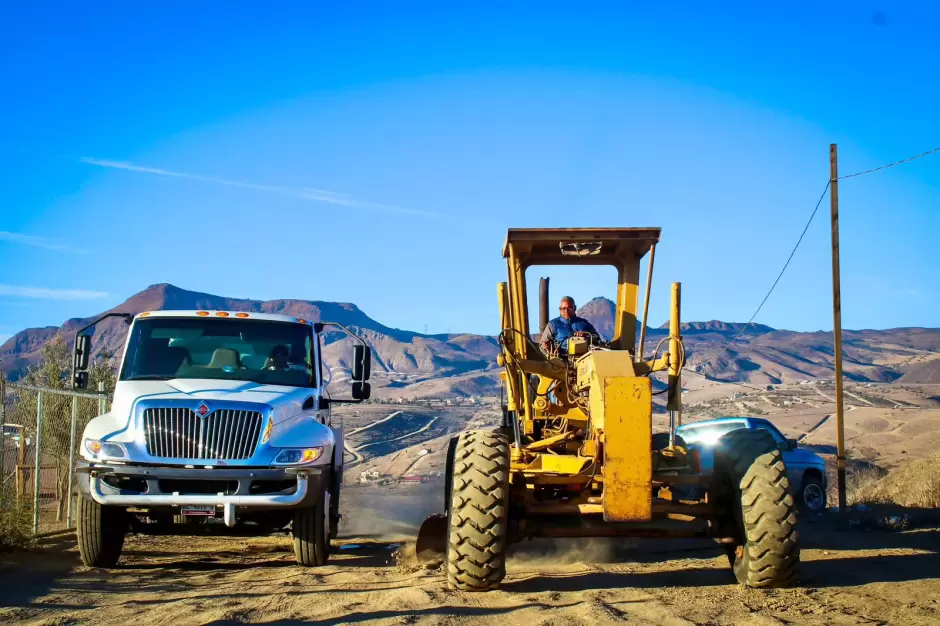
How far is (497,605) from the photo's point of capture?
704 centimetres

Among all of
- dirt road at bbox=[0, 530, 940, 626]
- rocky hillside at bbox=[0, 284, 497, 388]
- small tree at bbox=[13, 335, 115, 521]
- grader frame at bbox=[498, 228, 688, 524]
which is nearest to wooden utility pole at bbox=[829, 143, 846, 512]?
dirt road at bbox=[0, 530, 940, 626]

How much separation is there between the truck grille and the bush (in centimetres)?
278

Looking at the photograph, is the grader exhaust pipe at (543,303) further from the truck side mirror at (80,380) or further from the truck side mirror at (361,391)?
the truck side mirror at (80,380)

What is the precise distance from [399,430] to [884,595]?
136ft

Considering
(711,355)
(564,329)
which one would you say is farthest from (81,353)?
(711,355)

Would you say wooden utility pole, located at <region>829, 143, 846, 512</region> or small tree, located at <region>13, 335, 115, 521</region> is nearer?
wooden utility pole, located at <region>829, 143, 846, 512</region>

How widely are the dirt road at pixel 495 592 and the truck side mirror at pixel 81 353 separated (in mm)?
2147

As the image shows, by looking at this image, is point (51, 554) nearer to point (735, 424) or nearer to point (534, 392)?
point (534, 392)

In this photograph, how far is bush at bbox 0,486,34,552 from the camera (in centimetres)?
1026

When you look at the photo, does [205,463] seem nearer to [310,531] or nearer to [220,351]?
[310,531]

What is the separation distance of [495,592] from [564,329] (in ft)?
9.88

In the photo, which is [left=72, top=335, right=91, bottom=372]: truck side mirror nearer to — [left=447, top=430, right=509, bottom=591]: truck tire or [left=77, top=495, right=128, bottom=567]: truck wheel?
[left=77, top=495, right=128, bottom=567]: truck wheel

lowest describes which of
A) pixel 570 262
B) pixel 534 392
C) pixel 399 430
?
pixel 399 430

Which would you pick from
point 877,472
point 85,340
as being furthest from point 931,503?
point 85,340
